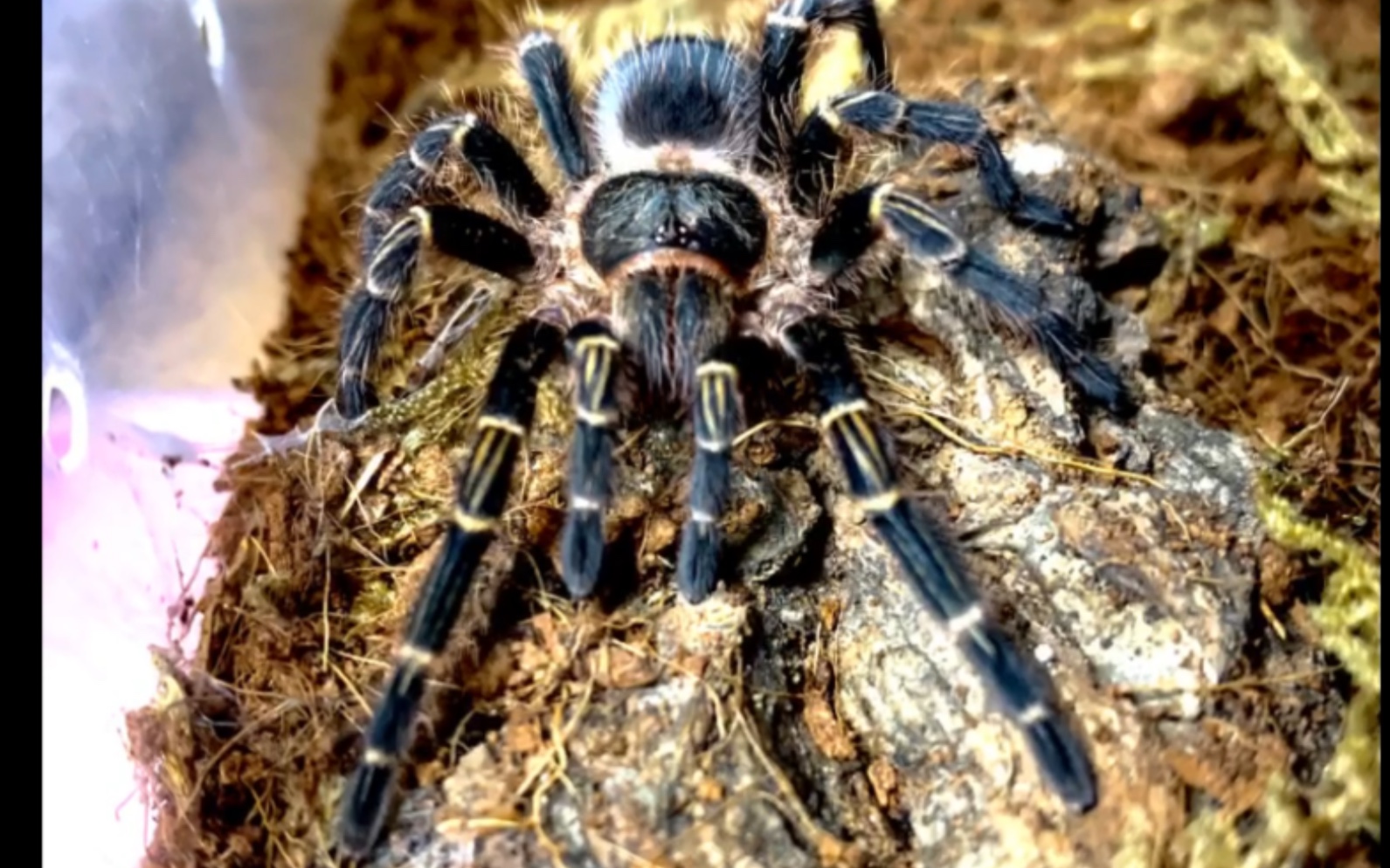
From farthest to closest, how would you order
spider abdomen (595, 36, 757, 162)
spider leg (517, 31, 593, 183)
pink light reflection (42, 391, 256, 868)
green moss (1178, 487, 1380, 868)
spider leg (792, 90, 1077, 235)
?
spider leg (517, 31, 593, 183), spider abdomen (595, 36, 757, 162), spider leg (792, 90, 1077, 235), pink light reflection (42, 391, 256, 868), green moss (1178, 487, 1380, 868)

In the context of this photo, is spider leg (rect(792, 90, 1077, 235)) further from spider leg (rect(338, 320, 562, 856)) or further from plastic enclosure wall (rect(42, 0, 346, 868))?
plastic enclosure wall (rect(42, 0, 346, 868))

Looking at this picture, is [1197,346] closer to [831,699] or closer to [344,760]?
[831,699]

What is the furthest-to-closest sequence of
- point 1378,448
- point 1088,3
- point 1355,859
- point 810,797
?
point 1088,3 < point 1378,448 < point 810,797 < point 1355,859

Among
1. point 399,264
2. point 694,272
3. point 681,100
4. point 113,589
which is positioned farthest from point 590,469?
point 113,589

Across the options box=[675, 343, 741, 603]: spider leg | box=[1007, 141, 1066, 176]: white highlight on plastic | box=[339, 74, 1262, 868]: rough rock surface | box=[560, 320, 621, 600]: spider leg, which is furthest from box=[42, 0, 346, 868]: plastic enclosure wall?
box=[1007, 141, 1066, 176]: white highlight on plastic

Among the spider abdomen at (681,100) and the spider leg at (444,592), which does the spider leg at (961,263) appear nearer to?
the spider abdomen at (681,100)

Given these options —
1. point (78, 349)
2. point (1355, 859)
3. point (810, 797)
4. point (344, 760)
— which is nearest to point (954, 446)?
point (810, 797)
